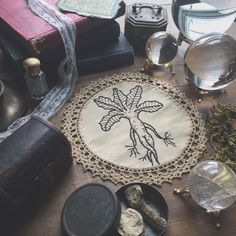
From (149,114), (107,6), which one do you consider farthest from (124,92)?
(107,6)

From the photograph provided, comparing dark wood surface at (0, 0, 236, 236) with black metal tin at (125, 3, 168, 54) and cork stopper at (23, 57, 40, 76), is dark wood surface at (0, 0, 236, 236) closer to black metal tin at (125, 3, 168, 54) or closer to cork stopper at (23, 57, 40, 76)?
cork stopper at (23, 57, 40, 76)

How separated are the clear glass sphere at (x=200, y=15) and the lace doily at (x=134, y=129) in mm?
162

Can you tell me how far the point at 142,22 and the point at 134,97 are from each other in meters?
0.19

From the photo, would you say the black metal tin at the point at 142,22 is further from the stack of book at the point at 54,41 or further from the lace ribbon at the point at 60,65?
the lace ribbon at the point at 60,65

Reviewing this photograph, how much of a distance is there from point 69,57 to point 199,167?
1.22 feet

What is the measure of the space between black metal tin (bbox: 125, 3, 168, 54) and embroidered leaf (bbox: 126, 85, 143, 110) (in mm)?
129

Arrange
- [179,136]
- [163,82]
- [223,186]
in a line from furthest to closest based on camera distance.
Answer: [163,82]
[179,136]
[223,186]

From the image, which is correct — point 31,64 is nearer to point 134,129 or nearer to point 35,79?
point 35,79

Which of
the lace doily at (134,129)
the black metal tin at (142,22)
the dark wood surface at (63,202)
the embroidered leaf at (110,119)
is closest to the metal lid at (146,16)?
the black metal tin at (142,22)

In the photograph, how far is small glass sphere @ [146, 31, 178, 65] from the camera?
792 millimetres

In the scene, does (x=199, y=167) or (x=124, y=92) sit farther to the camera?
(x=124, y=92)

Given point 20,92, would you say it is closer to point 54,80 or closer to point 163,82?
point 54,80

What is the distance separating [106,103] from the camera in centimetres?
77

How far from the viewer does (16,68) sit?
0.77 metres
